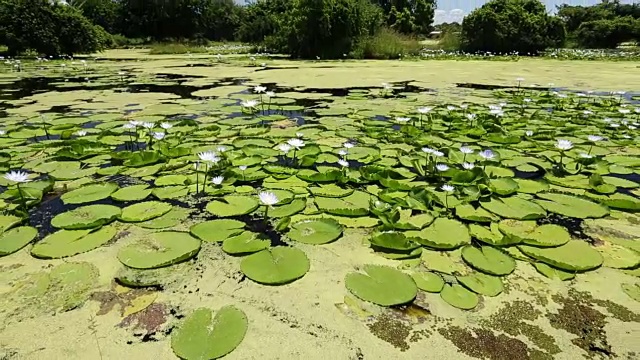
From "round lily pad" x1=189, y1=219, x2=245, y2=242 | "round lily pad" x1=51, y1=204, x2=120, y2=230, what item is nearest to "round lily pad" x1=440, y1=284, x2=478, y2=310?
"round lily pad" x1=189, y1=219, x2=245, y2=242

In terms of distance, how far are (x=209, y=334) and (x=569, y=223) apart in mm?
1446

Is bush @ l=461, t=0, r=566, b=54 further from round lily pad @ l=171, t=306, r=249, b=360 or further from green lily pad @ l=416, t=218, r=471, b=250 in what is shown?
round lily pad @ l=171, t=306, r=249, b=360

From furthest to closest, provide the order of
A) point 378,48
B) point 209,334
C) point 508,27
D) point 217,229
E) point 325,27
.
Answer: point 508,27 → point 378,48 → point 325,27 → point 217,229 → point 209,334

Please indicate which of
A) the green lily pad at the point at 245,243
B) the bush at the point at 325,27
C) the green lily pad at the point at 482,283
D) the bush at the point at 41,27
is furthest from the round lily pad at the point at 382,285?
the bush at the point at 41,27

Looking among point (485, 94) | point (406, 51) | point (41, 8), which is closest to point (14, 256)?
point (485, 94)

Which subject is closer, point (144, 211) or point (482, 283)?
point (482, 283)

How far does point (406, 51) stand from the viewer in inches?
500

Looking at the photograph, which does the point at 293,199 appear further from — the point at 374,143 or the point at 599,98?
the point at 599,98

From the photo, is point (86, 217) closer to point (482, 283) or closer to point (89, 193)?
point (89, 193)

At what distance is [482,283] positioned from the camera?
1.14 metres

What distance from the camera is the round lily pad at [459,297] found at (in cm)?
105

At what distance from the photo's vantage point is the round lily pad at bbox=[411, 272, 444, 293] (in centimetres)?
112

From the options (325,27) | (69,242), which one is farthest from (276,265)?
(325,27)

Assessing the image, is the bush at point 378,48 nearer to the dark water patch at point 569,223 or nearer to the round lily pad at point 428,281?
the dark water patch at point 569,223
